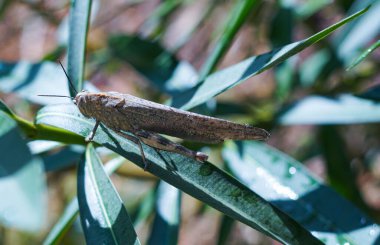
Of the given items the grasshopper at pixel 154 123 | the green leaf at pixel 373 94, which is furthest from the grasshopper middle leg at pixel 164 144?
the green leaf at pixel 373 94

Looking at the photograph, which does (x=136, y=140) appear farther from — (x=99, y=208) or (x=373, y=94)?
(x=373, y=94)

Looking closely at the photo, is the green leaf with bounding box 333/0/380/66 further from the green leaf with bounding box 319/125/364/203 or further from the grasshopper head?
the grasshopper head

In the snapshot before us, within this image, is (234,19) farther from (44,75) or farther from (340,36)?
(340,36)

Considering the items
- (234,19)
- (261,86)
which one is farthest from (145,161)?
(261,86)

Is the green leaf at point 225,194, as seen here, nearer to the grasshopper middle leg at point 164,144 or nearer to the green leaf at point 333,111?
the grasshopper middle leg at point 164,144

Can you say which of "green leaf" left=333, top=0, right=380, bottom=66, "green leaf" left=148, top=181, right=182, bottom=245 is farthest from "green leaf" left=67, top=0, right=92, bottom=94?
"green leaf" left=333, top=0, right=380, bottom=66

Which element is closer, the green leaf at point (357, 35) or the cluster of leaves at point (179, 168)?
the cluster of leaves at point (179, 168)

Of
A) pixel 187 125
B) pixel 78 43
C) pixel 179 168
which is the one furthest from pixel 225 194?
pixel 78 43
